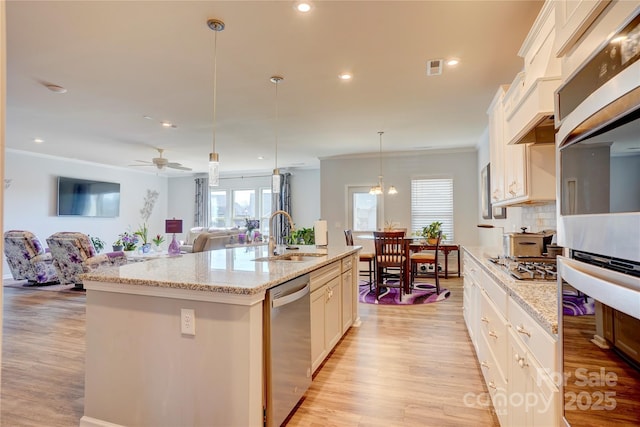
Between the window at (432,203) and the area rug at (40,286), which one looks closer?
the area rug at (40,286)

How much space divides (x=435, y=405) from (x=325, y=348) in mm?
904

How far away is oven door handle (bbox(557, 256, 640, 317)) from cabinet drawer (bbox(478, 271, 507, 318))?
3.40 ft

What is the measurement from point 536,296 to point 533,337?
9.2 inches

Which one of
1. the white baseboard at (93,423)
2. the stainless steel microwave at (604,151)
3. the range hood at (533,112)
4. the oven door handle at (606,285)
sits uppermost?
the range hood at (533,112)

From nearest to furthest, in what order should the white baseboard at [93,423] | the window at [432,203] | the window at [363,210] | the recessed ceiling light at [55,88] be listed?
the white baseboard at [93,423] < the recessed ceiling light at [55,88] < the window at [432,203] < the window at [363,210]

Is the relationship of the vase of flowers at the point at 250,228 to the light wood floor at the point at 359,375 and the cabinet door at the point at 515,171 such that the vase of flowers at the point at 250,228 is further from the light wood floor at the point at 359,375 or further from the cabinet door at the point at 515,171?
the cabinet door at the point at 515,171

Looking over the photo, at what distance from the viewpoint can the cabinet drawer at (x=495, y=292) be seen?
178 centimetres

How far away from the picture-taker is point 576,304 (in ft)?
2.68

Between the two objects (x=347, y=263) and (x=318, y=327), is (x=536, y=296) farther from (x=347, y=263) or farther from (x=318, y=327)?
(x=347, y=263)

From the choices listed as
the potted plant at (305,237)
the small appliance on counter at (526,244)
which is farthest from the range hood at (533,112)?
the potted plant at (305,237)

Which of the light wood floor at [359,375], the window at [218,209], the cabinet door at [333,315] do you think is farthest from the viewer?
the window at [218,209]

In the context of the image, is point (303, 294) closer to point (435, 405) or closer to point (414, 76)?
point (435, 405)

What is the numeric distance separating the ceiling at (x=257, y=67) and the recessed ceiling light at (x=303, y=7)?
49 mm

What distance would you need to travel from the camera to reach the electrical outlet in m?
1.71
